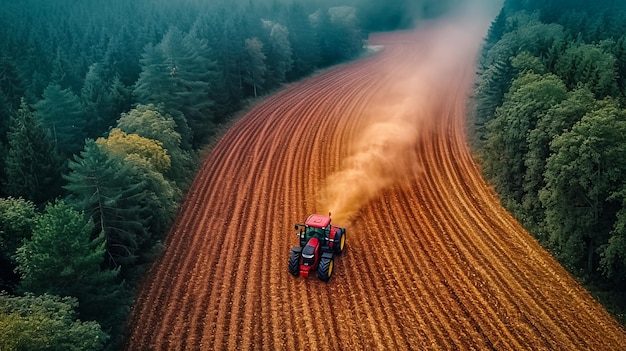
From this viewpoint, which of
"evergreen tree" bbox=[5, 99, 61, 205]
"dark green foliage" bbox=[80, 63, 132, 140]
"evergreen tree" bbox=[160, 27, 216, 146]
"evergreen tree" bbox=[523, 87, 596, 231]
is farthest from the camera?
"evergreen tree" bbox=[160, 27, 216, 146]

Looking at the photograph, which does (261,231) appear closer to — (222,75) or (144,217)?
(144,217)

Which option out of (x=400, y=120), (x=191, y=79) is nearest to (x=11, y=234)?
(x=191, y=79)

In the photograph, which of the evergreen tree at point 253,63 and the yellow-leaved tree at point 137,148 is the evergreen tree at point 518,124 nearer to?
the yellow-leaved tree at point 137,148

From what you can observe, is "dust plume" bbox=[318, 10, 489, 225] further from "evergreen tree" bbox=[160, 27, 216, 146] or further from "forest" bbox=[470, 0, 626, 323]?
"evergreen tree" bbox=[160, 27, 216, 146]

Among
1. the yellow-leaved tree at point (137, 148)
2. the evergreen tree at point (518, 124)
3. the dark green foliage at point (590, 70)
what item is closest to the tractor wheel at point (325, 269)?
the yellow-leaved tree at point (137, 148)

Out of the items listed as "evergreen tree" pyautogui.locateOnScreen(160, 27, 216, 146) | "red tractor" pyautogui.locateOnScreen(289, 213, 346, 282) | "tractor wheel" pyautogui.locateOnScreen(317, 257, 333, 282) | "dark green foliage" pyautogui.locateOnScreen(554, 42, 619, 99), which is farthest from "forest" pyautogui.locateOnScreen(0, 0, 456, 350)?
"dark green foliage" pyautogui.locateOnScreen(554, 42, 619, 99)

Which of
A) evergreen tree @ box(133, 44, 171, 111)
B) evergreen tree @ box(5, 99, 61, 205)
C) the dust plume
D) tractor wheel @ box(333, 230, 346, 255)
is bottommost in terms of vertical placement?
the dust plume
